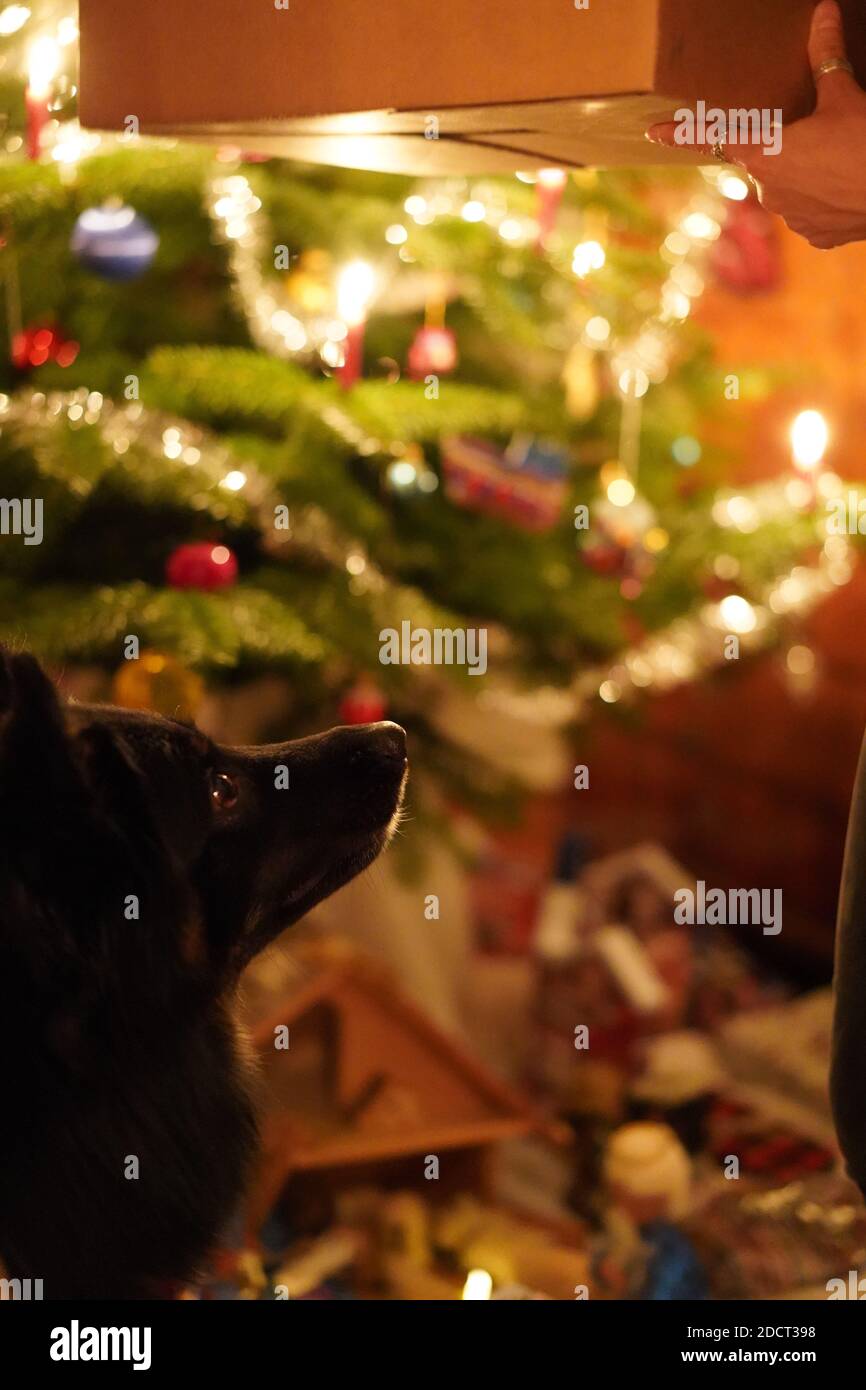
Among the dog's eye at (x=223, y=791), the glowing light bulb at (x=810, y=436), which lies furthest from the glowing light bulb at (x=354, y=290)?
the glowing light bulb at (x=810, y=436)

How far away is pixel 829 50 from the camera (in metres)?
1.02

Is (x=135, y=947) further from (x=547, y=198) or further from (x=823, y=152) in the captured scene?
(x=547, y=198)

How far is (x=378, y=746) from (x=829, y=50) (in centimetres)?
68

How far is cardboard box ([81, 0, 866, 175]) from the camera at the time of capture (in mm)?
975

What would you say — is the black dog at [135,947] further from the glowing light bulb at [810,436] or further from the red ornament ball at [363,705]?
the glowing light bulb at [810,436]

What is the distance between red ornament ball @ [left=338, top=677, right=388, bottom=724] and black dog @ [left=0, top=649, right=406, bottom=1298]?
49cm

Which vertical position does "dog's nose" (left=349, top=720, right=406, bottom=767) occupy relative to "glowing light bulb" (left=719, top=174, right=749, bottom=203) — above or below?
below

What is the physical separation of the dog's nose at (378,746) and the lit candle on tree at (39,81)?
67 cm

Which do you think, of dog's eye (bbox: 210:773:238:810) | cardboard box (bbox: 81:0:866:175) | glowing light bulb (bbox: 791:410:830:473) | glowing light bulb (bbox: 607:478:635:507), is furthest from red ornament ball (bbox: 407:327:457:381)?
dog's eye (bbox: 210:773:238:810)

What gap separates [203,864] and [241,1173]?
28 cm

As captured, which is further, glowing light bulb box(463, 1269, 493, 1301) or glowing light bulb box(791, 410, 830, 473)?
glowing light bulb box(791, 410, 830, 473)

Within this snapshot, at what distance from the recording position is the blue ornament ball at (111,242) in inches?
54.4

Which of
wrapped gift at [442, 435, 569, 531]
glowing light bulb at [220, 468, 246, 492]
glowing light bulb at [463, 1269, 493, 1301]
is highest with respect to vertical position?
wrapped gift at [442, 435, 569, 531]

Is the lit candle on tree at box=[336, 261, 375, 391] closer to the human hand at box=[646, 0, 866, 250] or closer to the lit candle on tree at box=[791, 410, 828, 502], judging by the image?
the human hand at box=[646, 0, 866, 250]
